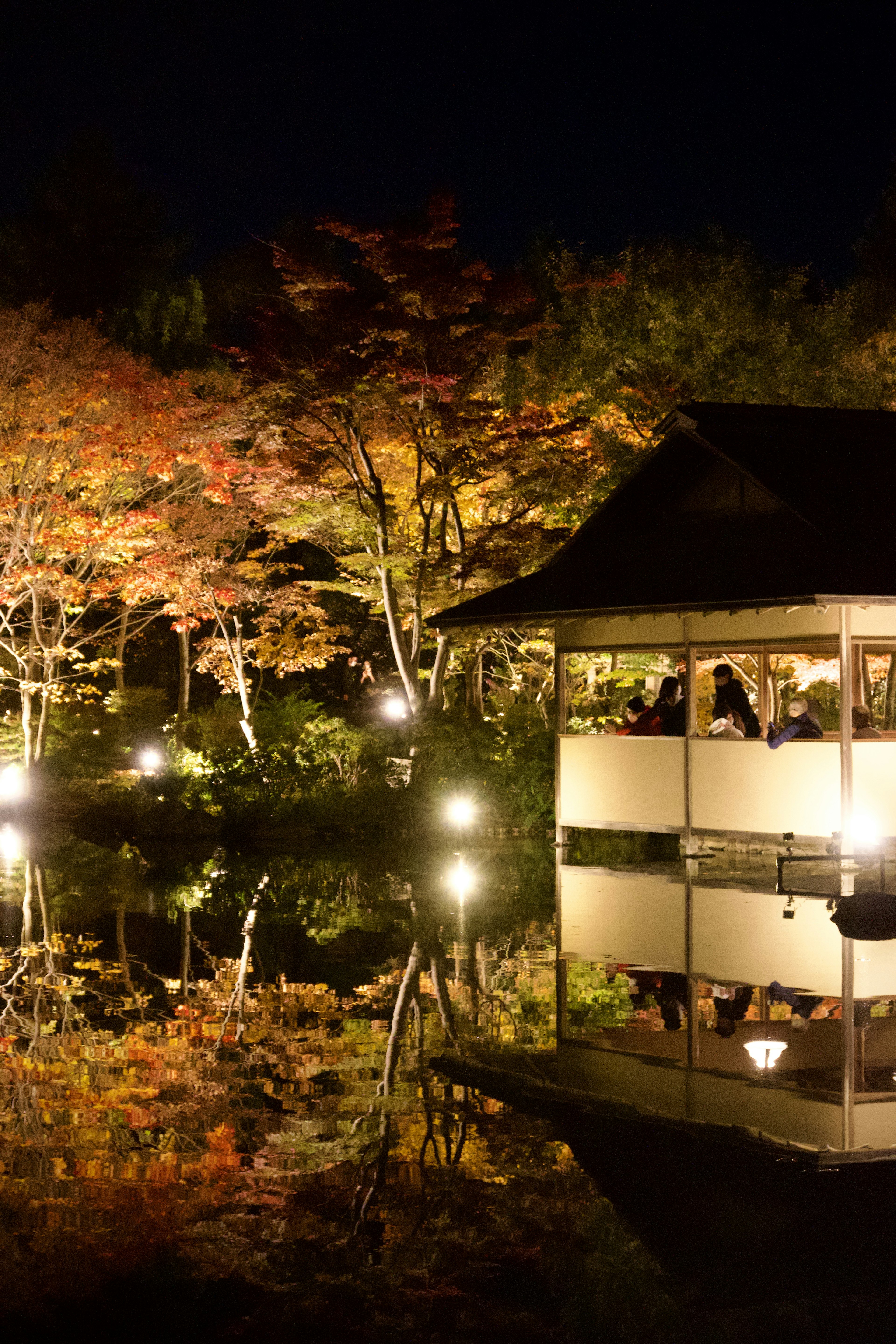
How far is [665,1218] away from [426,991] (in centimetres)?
421

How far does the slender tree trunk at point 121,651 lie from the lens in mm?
28234

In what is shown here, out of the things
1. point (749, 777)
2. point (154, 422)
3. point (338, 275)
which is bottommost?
point (749, 777)

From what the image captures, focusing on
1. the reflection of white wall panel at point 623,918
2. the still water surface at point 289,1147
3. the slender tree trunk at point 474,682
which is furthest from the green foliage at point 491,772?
the still water surface at point 289,1147

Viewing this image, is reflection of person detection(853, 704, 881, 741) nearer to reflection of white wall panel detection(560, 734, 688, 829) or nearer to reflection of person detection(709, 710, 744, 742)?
reflection of person detection(709, 710, 744, 742)

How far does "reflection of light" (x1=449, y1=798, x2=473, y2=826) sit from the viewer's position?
1898 centimetres

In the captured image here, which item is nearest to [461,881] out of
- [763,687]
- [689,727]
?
[689,727]

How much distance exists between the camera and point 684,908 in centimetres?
1285

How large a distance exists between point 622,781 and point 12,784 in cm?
1137

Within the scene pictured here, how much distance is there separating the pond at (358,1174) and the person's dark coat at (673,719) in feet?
20.3

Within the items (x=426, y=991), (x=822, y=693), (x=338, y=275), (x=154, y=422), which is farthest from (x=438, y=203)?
(x=822, y=693)

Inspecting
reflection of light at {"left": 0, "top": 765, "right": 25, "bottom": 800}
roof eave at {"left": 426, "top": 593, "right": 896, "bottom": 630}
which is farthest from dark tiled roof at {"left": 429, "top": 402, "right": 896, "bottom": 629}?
reflection of light at {"left": 0, "top": 765, "right": 25, "bottom": 800}

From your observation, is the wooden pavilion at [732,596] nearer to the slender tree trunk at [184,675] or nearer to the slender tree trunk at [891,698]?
the slender tree trunk at [891,698]

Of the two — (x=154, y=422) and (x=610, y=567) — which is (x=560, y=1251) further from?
(x=154, y=422)

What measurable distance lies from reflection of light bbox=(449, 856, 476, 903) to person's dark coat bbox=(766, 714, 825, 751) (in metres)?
3.59
